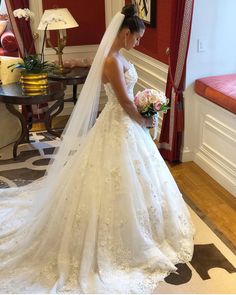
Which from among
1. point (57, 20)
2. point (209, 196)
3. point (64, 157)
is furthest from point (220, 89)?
point (57, 20)

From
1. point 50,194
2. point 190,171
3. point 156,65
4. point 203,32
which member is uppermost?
point 203,32

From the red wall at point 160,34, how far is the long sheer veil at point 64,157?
1570 millimetres

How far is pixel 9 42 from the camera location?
20.4 feet

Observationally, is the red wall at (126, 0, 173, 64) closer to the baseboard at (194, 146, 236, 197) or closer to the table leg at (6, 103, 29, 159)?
the baseboard at (194, 146, 236, 197)

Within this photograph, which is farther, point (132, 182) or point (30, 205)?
point (30, 205)

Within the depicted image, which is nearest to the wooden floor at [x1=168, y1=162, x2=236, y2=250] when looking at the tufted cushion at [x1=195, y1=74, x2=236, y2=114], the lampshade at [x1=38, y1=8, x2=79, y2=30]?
the tufted cushion at [x1=195, y1=74, x2=236, y2=114]

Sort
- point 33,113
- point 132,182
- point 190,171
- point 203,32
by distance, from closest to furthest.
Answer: point 132,182, point 203,32, point 190,171, point 33,113

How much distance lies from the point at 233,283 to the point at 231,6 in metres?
2.33

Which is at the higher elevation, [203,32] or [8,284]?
[203,32]

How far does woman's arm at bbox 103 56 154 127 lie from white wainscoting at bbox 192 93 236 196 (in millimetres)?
1096

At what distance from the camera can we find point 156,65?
4.11m

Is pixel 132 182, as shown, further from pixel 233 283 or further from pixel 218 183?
pixel 218 183

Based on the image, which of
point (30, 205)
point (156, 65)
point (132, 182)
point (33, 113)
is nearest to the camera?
point (132, 182)

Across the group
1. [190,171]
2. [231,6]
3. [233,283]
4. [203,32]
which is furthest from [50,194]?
[231,6]
